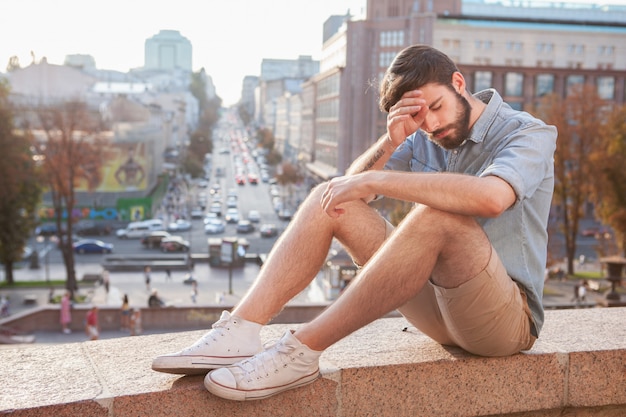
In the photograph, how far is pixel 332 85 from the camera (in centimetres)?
7000

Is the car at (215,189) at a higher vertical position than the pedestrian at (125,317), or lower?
lower

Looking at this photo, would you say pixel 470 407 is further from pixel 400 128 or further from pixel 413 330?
pixel 400 128

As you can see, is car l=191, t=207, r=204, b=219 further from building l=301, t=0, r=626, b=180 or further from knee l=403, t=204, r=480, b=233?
knee l=403, t=204, r=480, b=233

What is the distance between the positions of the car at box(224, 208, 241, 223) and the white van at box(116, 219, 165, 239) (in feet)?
22.2

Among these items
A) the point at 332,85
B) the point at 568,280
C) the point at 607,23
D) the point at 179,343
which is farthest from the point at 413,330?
the point at 607,23

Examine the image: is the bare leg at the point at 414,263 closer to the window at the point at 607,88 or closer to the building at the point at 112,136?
the building at the point at 112,136

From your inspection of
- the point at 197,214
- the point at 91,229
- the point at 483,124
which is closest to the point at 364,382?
the point at 483,124

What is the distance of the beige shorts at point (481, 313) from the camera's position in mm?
2855

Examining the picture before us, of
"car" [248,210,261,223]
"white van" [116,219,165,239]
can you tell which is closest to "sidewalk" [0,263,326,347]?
"white van" [116,219,165,239]

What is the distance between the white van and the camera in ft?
163

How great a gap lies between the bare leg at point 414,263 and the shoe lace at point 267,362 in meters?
0.23

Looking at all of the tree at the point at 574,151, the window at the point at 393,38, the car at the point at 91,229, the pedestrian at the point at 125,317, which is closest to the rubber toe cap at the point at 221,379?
the pedestrian at the point at 125,317

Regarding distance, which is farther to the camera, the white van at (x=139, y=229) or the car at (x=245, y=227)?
the car at (x=245, y=227)

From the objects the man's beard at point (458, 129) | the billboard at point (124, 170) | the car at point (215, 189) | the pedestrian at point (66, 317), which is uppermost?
the man's beard at point (458, 129)
